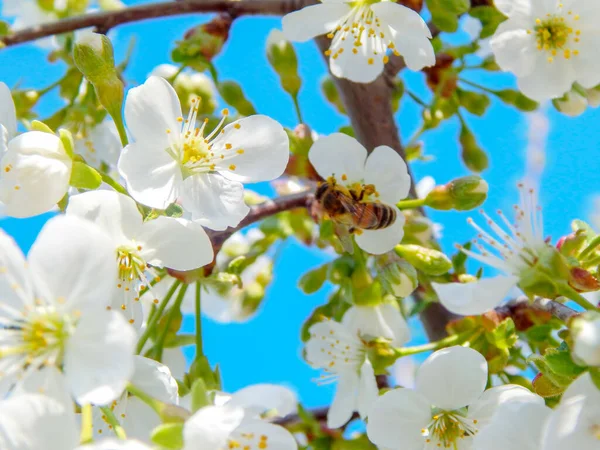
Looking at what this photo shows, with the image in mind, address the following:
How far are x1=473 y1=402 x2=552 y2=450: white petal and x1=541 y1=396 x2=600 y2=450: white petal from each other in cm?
9

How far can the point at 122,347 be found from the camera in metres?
0.80

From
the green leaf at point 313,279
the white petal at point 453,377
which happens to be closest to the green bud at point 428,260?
the white petal at point 453,377

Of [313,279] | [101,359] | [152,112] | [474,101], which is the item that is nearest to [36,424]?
[101,359]

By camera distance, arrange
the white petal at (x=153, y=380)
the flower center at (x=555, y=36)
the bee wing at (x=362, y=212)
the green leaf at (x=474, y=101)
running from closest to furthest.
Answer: the white petal at (x=153, y=380) → the bee wing at (x=362, y=212) → the flower center at (x=555, y=36) → the green leaf at (x=474, y=101)

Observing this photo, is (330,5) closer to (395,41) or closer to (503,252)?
(395,41)

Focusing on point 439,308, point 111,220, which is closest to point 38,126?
point 111,220

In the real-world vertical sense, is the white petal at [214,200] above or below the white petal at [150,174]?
below

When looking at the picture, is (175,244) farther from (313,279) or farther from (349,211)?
(313,279)

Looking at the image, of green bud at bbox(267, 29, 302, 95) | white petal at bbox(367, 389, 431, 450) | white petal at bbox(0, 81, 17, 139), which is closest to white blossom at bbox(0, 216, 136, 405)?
white petal at bbox(0, 81, 17, 139)

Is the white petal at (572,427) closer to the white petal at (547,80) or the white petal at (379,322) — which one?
the white petal at (379,322)

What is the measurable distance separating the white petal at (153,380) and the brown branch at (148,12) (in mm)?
822

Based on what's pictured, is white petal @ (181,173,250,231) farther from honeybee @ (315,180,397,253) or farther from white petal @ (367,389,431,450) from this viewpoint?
white petal @ (367,389,431,450)

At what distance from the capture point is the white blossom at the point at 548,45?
1417mm

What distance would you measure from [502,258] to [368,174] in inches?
12.3
